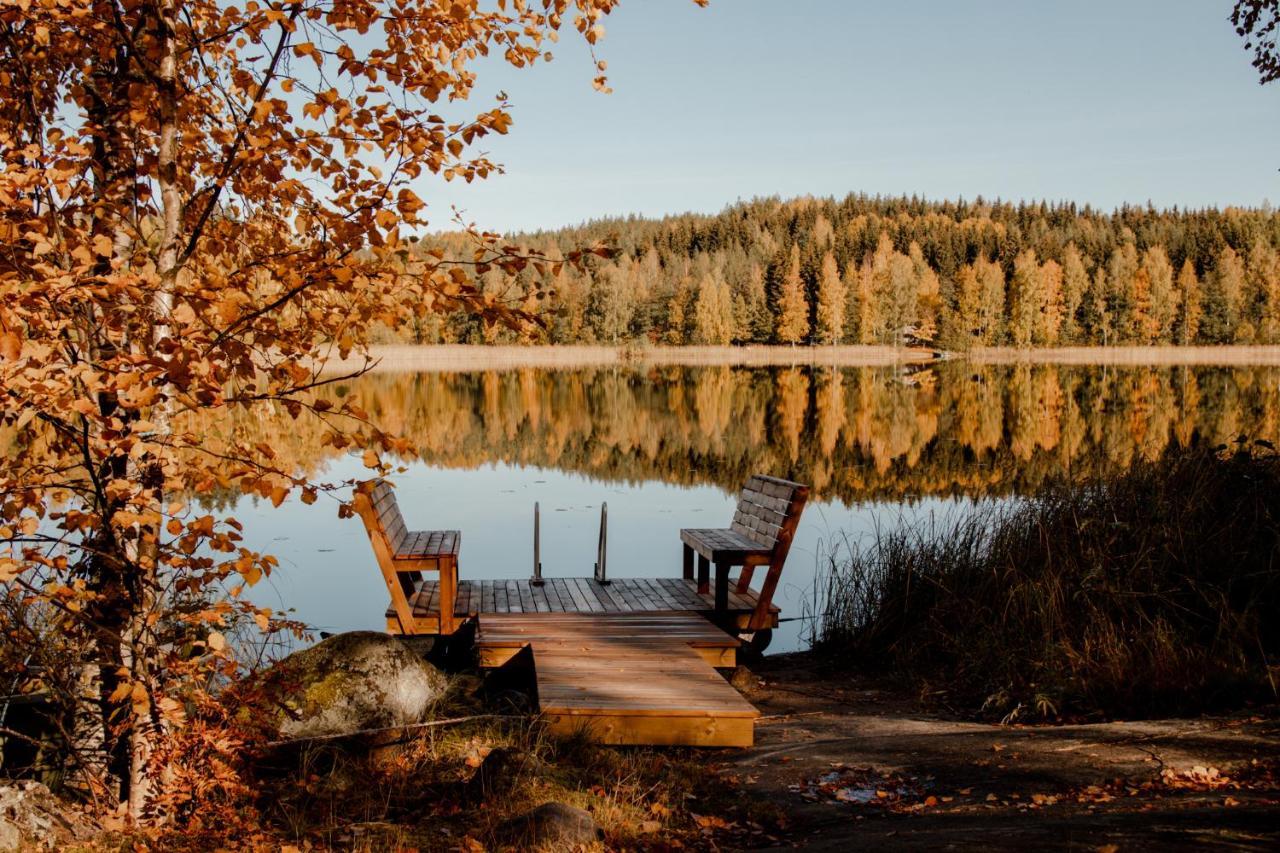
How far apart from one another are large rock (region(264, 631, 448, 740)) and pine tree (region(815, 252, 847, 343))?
102 metres

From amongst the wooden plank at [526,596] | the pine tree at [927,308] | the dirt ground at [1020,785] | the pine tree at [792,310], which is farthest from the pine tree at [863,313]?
the dirt ground at [1020,785]

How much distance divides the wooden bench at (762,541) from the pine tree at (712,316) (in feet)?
312

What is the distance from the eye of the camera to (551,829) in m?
3.84

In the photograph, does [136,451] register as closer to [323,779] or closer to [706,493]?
[323,779]

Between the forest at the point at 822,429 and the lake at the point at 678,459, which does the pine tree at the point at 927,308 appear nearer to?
the forest at the point at 822,429

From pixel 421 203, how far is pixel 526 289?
1.63ft

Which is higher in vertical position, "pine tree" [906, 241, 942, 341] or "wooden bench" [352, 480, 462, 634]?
"pine tree" [906, 241, 942, 341]

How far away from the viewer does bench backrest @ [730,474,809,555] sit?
7883 millimetres

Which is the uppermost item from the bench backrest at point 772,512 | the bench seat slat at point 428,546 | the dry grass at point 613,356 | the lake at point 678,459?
the dry grass at point 613,356

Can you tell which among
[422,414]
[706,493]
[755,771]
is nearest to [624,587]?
[755,771]

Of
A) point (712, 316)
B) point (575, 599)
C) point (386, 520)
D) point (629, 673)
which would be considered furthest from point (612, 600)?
point (712, 316)

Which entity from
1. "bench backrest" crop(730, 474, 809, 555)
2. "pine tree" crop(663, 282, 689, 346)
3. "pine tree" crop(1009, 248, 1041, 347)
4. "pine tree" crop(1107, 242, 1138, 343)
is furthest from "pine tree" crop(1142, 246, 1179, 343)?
"bench backrest" crop(730, 474, 809, 555)

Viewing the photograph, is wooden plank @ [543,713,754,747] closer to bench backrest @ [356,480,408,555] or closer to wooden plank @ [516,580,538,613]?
bench backrest @ [356,480,408,555]

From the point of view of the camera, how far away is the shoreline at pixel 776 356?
7694 cm
